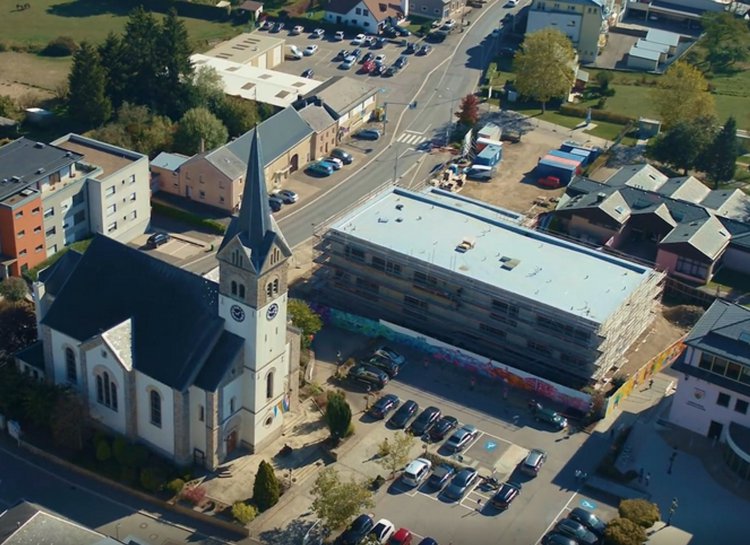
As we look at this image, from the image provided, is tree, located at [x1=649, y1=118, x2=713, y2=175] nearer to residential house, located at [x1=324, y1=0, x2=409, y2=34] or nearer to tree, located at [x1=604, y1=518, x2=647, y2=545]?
residential house, located at [x1=324, y1=0, x2=409, y2=34]

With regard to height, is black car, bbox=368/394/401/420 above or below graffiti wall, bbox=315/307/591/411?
below

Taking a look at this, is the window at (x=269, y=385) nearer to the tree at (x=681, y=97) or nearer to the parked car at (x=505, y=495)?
A: the parked car at (x=505, y=495)

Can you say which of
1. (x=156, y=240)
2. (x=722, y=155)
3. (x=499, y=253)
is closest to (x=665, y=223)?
(x=722, y=155)

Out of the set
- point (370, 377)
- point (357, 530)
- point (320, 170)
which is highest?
point (320, 170)

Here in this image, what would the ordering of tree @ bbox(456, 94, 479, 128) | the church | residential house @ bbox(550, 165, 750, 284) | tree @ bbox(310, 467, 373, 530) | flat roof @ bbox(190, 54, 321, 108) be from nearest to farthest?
tree @ bbox(310, 467, 373, 530), the church, residential house @ bbox(550, 165, 750, 284), flat roof @ bbox(190, 54, 321, 108), tree @ bbox(456, 94, 479, 128)

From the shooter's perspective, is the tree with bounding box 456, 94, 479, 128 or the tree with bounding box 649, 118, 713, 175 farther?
the tree with bounding box 456, 94, 479, 128

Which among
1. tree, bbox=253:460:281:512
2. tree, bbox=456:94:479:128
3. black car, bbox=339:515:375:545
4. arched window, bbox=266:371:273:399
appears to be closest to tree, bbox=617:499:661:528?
black car, bbox=339:515:375:545

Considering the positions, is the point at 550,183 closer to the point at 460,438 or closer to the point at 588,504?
the point at 460,438
